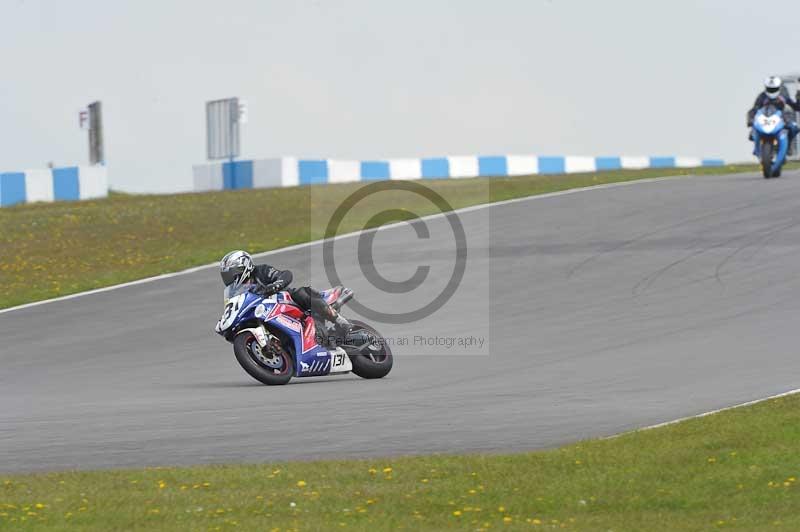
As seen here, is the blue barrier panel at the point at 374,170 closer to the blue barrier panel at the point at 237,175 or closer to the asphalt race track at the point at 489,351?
the blue barrier panel at the point at 237,175

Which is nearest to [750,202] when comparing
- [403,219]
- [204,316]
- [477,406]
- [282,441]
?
[403,219]

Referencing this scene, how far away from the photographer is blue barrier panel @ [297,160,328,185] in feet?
139

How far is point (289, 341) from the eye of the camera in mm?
13586

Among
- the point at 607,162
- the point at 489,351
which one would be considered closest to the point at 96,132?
the point at 607,162

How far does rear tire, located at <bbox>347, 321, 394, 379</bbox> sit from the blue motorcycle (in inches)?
587

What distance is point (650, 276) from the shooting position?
19609 mm

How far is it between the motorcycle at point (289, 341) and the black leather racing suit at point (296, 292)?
0.21ft

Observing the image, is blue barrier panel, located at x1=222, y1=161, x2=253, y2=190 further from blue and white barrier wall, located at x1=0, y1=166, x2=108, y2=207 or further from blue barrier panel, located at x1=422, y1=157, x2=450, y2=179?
blue barrier panel, located at x1=422, y1=157, x2=450, y2=179

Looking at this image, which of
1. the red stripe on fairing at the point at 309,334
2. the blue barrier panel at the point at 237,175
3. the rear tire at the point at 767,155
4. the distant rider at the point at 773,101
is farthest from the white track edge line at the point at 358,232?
the blue barrier panel at the point at 237,175

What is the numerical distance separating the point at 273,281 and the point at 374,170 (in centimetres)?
3040

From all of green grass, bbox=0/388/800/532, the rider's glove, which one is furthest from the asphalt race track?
the rider's glove

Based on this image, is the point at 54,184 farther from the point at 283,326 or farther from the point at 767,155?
the point at 283,326

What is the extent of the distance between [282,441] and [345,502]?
6.93 feet

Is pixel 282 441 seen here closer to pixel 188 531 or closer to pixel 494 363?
pixel 188 531
